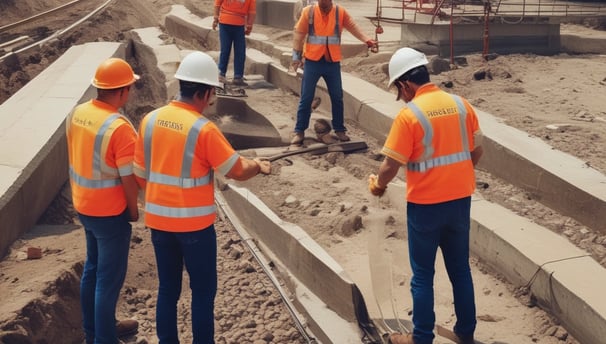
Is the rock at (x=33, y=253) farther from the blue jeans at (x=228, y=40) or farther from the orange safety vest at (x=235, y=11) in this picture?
the orange safety vest at (x=235, y=11)

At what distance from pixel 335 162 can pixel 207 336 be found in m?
4.72

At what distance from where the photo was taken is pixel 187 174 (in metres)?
5.06

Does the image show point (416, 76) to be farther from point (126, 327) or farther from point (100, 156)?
point (126, 327)

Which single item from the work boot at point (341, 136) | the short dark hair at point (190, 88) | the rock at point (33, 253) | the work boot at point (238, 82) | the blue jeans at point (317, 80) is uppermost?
the short dark hair at point (190, 88)

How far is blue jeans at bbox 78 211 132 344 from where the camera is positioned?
5414 mm

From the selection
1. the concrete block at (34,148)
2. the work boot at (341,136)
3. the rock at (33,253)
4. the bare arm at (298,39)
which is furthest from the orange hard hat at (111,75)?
the work boot at (341,136)

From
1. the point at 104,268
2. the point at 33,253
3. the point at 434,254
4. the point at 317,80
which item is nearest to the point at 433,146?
the point at 434,254

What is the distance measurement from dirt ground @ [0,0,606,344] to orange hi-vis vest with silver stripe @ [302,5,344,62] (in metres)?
1.27

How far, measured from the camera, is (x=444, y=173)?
5215 millimetres

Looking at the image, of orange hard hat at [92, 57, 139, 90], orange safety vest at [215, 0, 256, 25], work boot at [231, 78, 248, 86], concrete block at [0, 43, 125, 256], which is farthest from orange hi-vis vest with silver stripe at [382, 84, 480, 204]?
work boot at [231, 78, 248, 86]

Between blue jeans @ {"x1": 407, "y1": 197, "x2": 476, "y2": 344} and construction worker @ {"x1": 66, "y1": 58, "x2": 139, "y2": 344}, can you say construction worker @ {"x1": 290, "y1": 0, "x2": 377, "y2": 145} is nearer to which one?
construction worker @ {"x1": 66, "y1": 58, "x2": 139, "y2": 344}

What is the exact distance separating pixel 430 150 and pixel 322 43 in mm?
4545

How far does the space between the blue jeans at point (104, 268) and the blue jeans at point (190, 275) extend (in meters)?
0.31

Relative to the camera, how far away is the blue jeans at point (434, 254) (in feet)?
17.3
